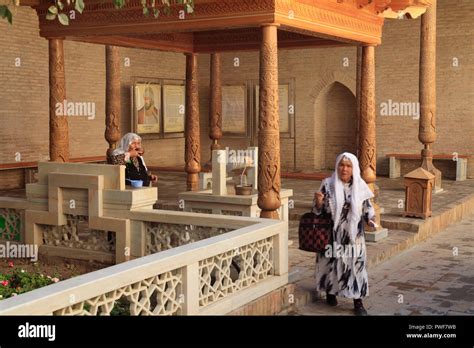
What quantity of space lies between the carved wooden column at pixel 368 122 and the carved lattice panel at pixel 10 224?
4761mm

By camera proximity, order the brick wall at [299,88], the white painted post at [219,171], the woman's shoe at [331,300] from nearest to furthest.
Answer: the woman's shoe at [331,300]
the white painted post at [219,171]
the brick wall at [299,88]

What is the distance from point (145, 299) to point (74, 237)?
355cm

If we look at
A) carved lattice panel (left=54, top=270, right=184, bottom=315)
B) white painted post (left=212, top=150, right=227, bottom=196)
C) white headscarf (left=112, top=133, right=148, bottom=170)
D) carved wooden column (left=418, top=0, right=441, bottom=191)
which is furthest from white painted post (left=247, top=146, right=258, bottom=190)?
carved wooden column (left=418, top=0, right=441, bottom=191)

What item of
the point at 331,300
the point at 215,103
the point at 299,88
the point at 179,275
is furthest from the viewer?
the point at 299,88

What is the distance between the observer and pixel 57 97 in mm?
9359

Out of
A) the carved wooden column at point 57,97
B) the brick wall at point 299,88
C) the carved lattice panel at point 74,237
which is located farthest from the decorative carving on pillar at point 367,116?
the brick wall at point 299,88

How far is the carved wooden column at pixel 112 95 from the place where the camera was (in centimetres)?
1405

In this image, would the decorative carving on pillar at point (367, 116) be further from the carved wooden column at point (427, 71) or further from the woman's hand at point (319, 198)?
the carved wooden column at point (427, 71)

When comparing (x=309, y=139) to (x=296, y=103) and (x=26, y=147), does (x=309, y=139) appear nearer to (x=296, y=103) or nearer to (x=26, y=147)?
(x=296, y=103)

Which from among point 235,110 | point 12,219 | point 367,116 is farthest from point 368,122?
point 235,110

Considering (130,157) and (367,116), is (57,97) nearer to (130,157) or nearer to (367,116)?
(130,157)

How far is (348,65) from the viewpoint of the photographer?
19.2m

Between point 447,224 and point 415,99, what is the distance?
22.1ft

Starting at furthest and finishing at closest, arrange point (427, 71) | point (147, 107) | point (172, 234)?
1. point (147, 107)
2. point (427, 71)
3. point (172, 234)
